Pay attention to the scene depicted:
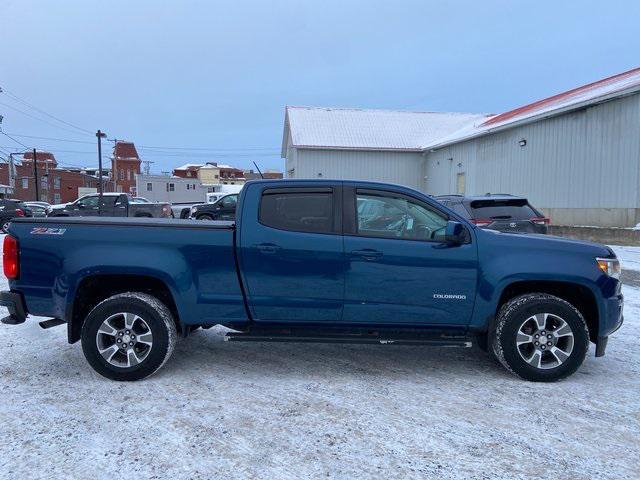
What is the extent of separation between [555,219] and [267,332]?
56.4ft

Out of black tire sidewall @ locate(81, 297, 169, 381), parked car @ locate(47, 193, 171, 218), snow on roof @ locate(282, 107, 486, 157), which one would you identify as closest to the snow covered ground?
black tire sidewall @ locate(81, 297, 169, 381)

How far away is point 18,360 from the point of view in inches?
188

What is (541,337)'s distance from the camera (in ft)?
13.9

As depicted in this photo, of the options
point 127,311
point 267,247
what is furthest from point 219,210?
point 267,247

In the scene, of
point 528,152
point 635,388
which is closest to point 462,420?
point 635,388

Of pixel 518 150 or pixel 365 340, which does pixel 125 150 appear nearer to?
pixel 518 150

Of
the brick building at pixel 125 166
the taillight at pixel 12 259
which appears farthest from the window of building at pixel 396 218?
the brick building at pixel 125 166

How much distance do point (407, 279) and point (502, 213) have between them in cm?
574

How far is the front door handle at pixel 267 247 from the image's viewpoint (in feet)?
13.8

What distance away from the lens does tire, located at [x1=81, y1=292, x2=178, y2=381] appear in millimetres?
4203

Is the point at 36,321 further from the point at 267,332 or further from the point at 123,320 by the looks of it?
the point at 267,332

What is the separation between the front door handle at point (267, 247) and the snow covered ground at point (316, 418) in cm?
115

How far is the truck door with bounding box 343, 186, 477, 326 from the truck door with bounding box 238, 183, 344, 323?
0.43 feet

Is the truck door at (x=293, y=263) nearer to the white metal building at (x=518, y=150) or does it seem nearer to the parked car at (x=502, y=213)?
the parked car at (x=502, y=213)
